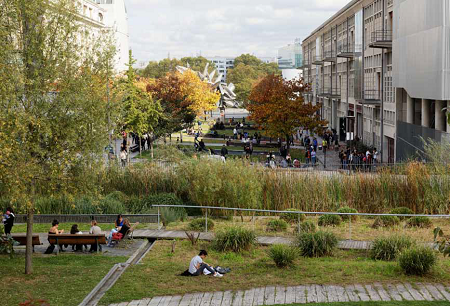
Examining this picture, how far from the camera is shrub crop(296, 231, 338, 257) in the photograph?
16312 mm

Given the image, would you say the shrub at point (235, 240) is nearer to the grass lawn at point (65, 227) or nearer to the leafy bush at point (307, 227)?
the leafy bush at point (307, 227)

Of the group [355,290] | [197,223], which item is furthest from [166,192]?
[355,290]

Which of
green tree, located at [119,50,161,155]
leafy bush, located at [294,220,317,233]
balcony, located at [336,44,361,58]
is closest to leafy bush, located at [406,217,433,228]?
leafy bush, located at [294,220,317,233]

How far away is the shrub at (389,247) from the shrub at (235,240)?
10.2ft

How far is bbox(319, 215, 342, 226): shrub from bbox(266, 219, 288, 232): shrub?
145cm

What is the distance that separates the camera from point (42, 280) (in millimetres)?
13914

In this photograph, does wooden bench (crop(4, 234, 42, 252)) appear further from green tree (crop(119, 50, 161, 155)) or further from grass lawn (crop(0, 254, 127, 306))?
green tree (crop(119, 50, 161, 155))

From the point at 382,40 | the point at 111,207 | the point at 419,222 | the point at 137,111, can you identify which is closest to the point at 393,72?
the point at 382,40

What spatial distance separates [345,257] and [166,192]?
10.4 meters

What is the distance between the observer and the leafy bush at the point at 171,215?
21.3 meters

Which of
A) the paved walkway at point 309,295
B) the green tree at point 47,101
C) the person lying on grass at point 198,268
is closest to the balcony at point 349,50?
the person lying on grass at point 198,268

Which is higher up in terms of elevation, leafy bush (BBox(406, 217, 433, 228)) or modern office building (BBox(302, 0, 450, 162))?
modern office building (BBox(302, 0, 450, 162))

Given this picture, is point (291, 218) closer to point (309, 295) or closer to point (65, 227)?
point (65, 227)

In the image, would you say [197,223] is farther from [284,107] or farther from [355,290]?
[284,107]
